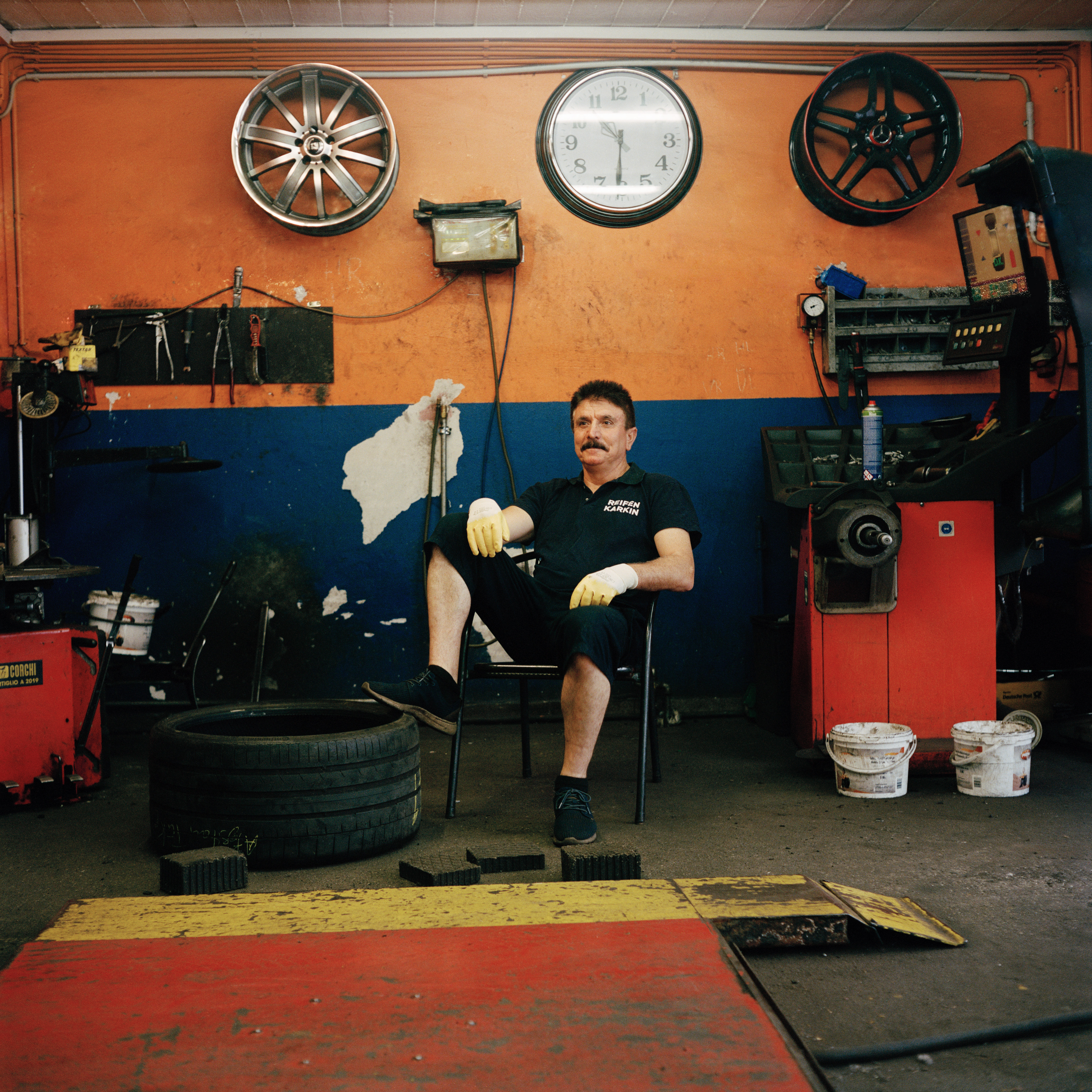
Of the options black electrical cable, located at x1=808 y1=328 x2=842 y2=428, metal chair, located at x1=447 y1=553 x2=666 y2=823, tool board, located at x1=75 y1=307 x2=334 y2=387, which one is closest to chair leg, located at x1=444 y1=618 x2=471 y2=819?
metal chair, located at x1=447 y1=553 x2=666 y2=823

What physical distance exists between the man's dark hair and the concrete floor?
118 centimetres

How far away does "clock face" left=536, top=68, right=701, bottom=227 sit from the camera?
13.0ft

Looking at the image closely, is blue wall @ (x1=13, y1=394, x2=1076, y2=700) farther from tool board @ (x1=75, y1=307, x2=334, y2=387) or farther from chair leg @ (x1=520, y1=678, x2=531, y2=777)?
chair leg @ (x1=520, y1=678, x2=531, y2=777)

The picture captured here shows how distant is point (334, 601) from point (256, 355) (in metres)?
1.07

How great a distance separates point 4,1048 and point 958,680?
2845 mm

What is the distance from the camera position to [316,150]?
3857 millimetres

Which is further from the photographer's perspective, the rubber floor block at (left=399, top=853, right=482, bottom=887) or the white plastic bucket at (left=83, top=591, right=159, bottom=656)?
the white plastic bucket at (left=83, top=591, right=159, bottom=656)

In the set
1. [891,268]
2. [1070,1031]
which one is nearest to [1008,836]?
[1070,1031]

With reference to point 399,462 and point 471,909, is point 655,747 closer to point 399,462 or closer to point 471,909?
point 471,909

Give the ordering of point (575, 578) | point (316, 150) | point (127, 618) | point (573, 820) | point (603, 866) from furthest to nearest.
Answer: point (316, 150) < point (127, 618) < point (575, 578) < point (573, 820) < point (603, 866)

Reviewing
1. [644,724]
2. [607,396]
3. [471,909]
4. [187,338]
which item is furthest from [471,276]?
[471,909]

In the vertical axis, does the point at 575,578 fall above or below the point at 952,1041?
above

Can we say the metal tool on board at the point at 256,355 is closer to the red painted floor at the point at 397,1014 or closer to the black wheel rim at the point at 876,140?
the black wheel rim at the point at 876,140

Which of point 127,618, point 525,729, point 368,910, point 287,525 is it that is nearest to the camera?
point 368,910
